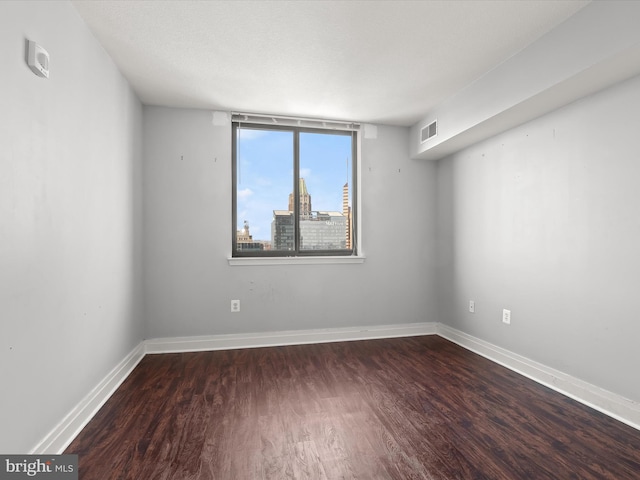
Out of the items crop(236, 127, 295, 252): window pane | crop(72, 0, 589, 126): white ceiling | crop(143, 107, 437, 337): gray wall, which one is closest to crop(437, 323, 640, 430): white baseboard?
crop(143, 107, 437, 337): gray wall

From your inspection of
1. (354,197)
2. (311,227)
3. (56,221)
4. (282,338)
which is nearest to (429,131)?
(354,197)

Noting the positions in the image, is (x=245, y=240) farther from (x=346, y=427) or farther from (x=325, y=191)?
(x=346, y=427)

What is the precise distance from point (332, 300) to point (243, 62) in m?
2.41

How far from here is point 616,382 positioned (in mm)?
2000

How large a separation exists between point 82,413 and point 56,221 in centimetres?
113

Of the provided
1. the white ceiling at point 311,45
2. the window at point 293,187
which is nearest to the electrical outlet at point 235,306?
the window at point 293,187

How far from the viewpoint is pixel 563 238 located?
237cm

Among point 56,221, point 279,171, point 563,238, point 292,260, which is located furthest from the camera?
point 279,171

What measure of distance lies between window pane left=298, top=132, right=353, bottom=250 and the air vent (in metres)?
0.81

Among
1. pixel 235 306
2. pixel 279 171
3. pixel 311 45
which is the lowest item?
pixel 235 306

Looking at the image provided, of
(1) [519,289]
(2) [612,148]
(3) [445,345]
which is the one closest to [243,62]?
(2) [612,148]

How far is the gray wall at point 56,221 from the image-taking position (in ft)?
4.37

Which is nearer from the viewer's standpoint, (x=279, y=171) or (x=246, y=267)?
(x=246, y=267)

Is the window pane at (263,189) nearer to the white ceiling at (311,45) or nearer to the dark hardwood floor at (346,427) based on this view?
the white ceiling at (311,45)
